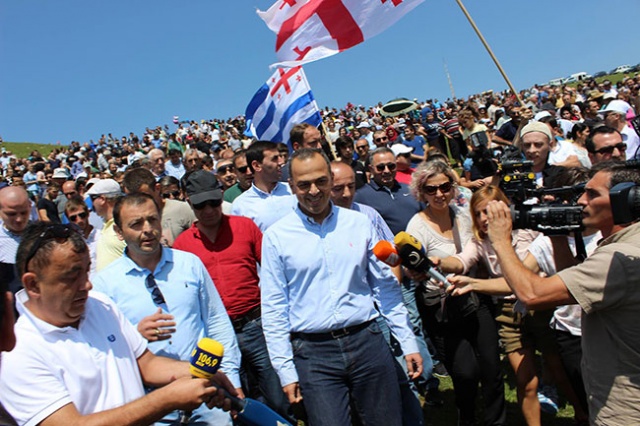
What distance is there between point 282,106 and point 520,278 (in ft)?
19.7

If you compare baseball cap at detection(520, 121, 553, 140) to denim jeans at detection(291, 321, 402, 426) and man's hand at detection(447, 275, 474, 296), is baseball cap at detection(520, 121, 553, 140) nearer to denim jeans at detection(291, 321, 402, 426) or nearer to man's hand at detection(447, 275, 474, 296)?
man's hand at detection(447, 275, 474, 296)

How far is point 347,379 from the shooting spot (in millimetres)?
3195

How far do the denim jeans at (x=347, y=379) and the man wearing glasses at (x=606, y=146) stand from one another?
363 cm

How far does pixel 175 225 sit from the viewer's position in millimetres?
5602

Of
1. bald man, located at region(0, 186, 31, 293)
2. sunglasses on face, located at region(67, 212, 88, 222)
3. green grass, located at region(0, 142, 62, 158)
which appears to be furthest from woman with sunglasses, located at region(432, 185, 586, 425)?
green grass, located at region(0, 142, 62, 158)

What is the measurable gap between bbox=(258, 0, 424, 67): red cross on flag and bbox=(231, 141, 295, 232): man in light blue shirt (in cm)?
228

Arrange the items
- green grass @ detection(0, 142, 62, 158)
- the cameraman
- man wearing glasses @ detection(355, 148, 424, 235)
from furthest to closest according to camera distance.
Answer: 1. green grass @ detection(0, 142, 62, 158)
2. man wearing glasses @ detection(355, 148, 424, 235)
3. the cameraman

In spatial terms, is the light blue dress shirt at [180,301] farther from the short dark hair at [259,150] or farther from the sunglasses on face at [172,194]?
the sunglasses on face at [172,194]

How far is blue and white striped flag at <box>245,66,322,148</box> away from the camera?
25.9 ft

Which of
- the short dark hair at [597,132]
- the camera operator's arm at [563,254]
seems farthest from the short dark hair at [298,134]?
the camera operator's arm at [563,254]

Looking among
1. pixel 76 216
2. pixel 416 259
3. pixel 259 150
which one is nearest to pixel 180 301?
pixel 416 259

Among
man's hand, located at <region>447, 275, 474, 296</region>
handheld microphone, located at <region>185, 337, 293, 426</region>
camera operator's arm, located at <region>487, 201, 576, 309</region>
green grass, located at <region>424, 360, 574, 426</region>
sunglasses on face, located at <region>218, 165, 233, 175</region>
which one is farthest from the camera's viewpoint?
sunglasses on face, located at <region>218, 165, 233, 175</region>

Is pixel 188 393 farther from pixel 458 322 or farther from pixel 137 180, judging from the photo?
pixel 137 180

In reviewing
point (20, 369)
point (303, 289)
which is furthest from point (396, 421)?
point (20, 369)
